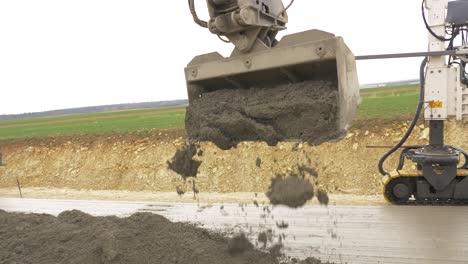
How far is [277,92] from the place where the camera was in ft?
12.5

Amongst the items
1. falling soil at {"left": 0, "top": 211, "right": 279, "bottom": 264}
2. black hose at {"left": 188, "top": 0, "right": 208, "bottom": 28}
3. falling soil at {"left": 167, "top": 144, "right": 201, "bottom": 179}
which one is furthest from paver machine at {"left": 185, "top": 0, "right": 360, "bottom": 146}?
falling soil at {"left": 0, "top": 211, "right": 279, "bottom": 264}

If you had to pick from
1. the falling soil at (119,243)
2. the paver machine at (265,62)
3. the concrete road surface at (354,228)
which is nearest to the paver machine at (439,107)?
the concrete road surface at (354,228)

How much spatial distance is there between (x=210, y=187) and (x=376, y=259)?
6.78 metres

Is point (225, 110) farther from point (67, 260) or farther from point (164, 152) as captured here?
point (164, 152)

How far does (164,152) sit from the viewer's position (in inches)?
469

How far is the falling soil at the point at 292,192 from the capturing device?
14.7ft

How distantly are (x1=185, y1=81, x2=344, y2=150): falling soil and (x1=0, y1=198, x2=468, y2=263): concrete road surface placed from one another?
1098 mm

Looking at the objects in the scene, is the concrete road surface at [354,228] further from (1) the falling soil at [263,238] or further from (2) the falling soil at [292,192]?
(2) the falling soil at [292,192]

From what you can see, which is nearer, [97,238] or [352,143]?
[97,238]

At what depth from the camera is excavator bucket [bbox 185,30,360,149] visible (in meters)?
3.28

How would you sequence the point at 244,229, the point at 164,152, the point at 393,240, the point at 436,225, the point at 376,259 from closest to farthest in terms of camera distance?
the point at 376,259, the point at 393,240, the point at 436,225, the point at 244,229, the point at 164,152

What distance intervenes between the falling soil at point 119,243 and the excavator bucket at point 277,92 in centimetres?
96

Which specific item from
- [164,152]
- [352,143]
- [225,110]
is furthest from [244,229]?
[164,152]

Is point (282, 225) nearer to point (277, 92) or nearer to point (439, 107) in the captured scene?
point (277, 92)
